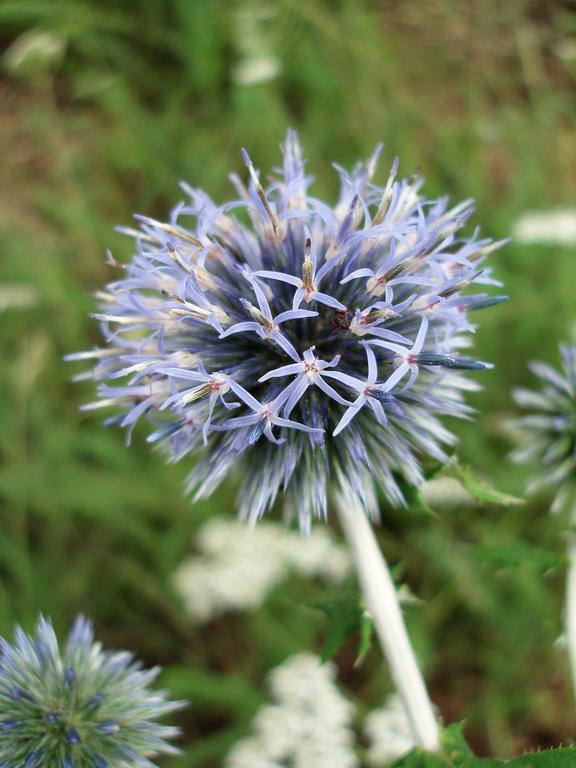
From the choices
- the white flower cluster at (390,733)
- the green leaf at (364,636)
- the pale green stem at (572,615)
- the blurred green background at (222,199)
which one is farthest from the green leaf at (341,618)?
the white flower cluster at (390,733)

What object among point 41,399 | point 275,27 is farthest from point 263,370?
point 275,27

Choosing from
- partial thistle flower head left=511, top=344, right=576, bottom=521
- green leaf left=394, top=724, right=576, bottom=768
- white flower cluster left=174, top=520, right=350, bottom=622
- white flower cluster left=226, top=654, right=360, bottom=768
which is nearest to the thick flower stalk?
partial thistle flower head left=511, top=344, right=576, bottom=521

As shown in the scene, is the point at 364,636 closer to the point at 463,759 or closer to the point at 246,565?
the point at 463,759

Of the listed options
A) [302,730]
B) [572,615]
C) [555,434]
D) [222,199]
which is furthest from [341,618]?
[222,199]

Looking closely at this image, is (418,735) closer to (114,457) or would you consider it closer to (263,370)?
(263,370)

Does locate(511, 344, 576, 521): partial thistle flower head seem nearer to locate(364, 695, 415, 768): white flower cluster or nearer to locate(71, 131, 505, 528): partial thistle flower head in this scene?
locate(71, 131, 505, 528): partial thistle flower head

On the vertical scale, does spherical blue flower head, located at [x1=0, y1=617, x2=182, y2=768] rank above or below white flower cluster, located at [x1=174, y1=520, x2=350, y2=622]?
below
